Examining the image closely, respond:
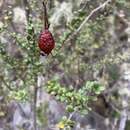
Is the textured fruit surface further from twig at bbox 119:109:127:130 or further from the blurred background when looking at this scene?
twig at bbox 119:109:127:130

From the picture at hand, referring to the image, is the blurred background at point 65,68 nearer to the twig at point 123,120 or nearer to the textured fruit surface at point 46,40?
the twig at point 123,120

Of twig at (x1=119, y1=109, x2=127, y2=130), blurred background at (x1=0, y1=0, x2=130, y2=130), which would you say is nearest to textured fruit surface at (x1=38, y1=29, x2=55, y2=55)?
blurred background at (x1=0, y1=0, x2=130, y2=130)

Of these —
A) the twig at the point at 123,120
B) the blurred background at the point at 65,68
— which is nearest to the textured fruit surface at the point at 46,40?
the blurred background at the point at 65,68

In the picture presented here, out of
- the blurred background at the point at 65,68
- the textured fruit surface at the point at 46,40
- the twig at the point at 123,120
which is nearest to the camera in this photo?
the textured fruit surface at the point at 46,40

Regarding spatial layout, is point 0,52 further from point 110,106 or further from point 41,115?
point 110,106

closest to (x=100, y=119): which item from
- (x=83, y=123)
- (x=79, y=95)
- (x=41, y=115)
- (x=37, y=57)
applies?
(x=83, y=123)

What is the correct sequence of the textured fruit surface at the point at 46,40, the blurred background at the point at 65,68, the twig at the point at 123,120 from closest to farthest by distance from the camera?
1. the textured fruit surface at the point at 46,40
2. the blurred background at the point at 65,68
3. the twig at the point at 123,120

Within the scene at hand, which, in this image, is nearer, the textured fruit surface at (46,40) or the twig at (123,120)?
the textured fruit surface at (46,40)

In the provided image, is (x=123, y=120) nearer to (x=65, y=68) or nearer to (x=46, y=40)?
(x=65, y=68)
